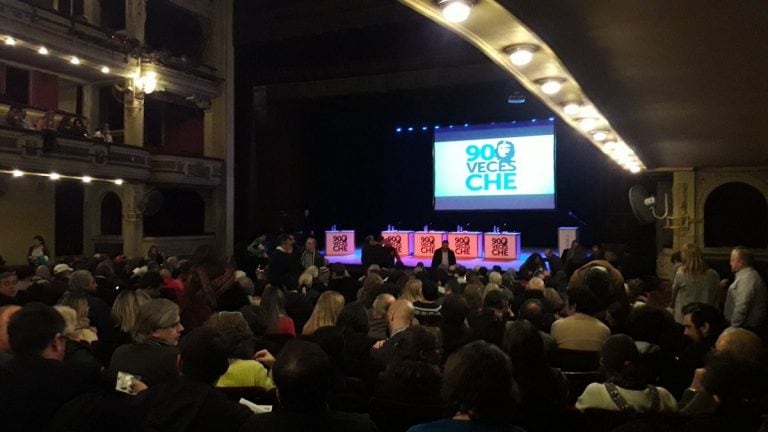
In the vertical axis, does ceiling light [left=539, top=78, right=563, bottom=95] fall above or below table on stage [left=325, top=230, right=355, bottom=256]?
above

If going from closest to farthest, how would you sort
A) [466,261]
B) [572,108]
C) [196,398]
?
1. [196,398]
2. [572,108]
3. [466,261]

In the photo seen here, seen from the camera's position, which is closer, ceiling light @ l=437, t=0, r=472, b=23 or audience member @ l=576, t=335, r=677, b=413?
ceiling light @ l=437, t=0, r=472, b=23

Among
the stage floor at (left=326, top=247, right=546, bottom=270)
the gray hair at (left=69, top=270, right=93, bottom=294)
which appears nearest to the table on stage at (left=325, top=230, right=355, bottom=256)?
the stage floor at (left=326, top=247, right=546, bottom=270)

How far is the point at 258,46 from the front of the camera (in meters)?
18.8

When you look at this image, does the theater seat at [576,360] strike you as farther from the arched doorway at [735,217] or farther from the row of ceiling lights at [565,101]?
the arched doorway at [735,217]

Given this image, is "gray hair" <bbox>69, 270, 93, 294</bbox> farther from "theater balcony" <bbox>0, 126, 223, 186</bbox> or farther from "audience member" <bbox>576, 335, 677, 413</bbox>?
"theater balcony" <bbox>0, 126, 223, 186</bbox>

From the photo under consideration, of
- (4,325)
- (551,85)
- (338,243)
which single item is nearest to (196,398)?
(4,325)

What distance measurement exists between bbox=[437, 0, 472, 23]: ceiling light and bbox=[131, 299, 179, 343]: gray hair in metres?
1.95

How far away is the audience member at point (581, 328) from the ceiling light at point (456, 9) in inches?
84.9

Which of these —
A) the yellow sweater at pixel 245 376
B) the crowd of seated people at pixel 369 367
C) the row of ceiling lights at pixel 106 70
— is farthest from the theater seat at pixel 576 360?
the row of ceiling lights at pixel 106 70

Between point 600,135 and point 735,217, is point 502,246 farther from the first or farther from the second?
point 600,135

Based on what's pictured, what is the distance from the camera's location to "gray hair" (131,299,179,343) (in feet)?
9.61

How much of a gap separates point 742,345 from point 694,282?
315cm

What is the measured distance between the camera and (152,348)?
2.87 meters
